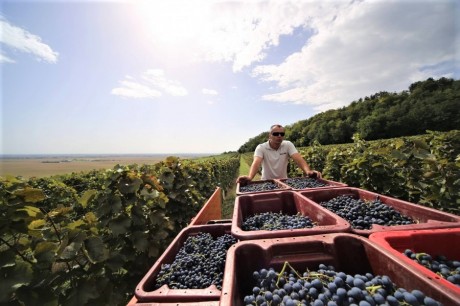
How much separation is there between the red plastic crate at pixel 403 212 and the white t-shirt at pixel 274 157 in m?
1.72

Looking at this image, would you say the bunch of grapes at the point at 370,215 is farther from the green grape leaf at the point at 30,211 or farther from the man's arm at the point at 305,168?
the green grape leaf at the point at 30,211

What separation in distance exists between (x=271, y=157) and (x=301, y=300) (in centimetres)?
358

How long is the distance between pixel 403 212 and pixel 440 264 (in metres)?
1.01

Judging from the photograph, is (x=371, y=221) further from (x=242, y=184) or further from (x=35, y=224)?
(x=35, y=224)

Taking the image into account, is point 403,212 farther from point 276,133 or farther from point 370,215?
point 276,133

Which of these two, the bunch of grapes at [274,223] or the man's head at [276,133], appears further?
the man's head at [276,133]

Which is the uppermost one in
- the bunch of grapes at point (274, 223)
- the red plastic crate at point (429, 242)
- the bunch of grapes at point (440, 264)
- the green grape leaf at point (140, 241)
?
the red plastic crate at point (429, 242)

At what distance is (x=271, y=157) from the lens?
14.9 ft

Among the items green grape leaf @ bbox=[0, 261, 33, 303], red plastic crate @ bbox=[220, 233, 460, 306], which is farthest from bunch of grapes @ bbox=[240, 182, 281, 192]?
green grape leaf @ bbox=[0, 261, 33, 303]

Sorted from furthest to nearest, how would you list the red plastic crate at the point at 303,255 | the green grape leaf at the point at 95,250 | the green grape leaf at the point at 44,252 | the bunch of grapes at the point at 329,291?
the green grape leaf at the point at 95,250 < the green grape leaf at the point at 44,252 < the red plastic crate at the point at 303,255 < the bunch of grapes at the point at 329,291

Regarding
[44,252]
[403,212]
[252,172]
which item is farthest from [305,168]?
[44,252]

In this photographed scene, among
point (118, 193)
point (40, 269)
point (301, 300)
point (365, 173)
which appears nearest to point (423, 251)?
point (301, 300)

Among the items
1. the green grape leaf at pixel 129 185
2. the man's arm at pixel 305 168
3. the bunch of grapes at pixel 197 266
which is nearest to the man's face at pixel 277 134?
the man's arm at pixel 305 168

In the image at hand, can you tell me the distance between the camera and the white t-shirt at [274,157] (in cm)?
448
